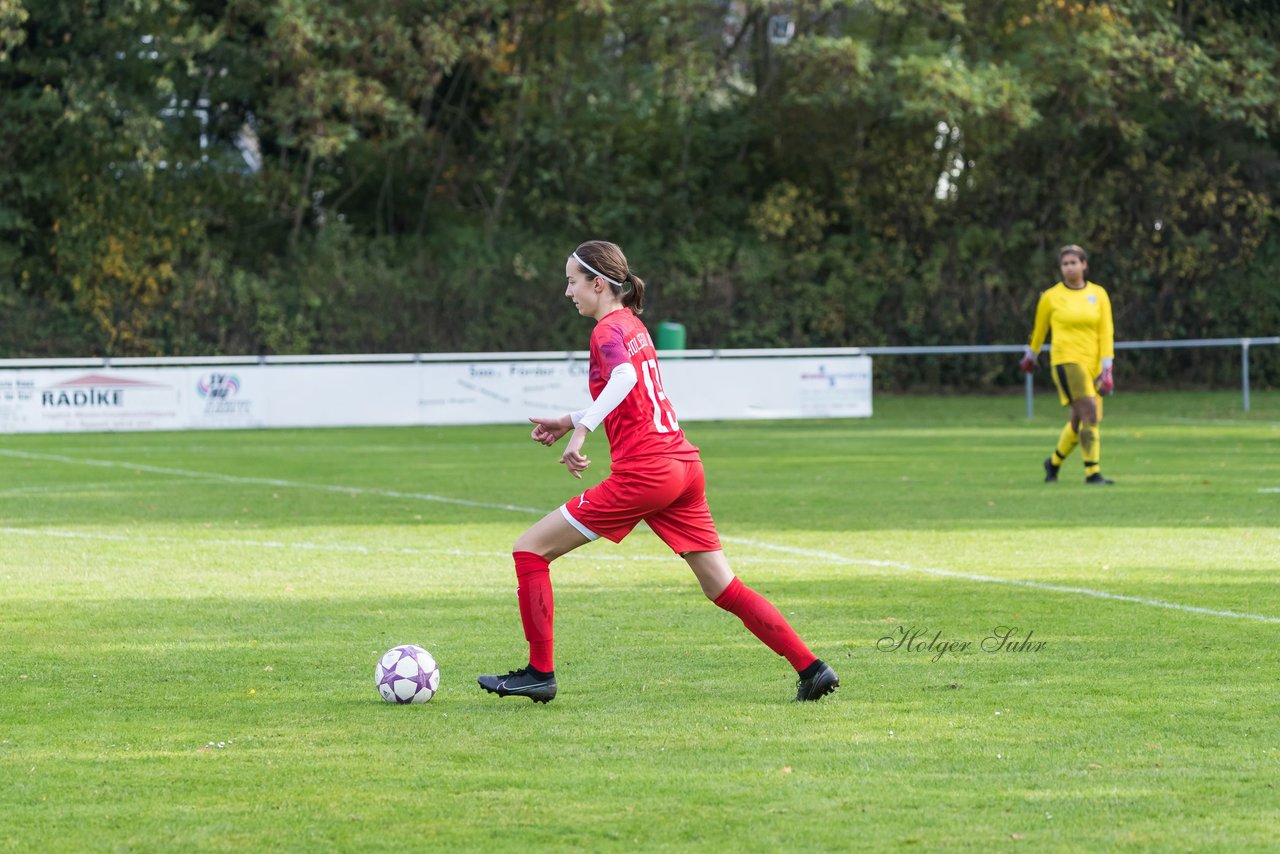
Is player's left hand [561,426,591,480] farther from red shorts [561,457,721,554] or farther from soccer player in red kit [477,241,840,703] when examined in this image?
red shorts [561,457,721,554]

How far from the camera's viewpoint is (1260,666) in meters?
7.36

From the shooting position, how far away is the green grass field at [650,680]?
5.09 meters

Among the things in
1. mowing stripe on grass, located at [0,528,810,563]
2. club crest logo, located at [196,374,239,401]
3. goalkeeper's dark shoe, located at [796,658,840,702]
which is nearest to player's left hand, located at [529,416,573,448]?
goalkeeper's dark shoe, located at [796,658,840,702]

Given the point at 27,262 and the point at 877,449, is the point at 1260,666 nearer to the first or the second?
the point at 877,449

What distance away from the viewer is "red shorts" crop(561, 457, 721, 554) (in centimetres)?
663

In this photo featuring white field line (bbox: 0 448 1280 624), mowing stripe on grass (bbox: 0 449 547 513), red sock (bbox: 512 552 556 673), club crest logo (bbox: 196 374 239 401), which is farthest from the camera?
club crest logo (bbox: 196 374 239 401)

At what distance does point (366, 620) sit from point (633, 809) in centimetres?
400

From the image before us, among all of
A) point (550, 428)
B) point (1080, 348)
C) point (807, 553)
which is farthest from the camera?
point (1080, 348)

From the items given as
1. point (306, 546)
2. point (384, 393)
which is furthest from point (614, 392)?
point (384, 393)

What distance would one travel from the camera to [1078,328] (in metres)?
16.4

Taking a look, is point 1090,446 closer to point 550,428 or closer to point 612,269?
point 612,269

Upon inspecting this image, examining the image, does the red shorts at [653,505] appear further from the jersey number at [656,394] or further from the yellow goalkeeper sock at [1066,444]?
the yellow goalkeeper sock at [1066,444]

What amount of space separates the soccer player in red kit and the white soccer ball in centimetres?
22

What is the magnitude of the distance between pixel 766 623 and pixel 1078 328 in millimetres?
10331
